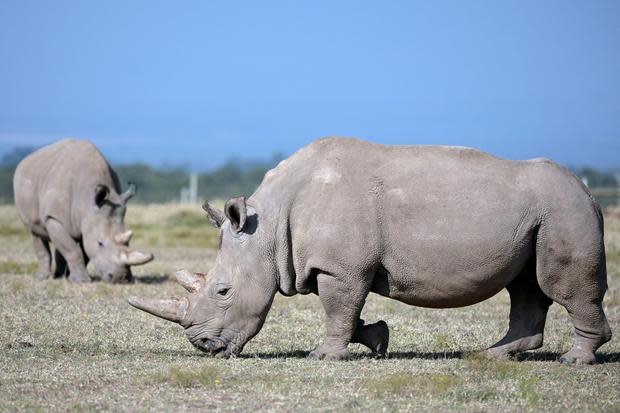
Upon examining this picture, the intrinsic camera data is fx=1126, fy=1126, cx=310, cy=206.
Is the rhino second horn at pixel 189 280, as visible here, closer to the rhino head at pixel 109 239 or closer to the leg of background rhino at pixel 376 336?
the leg of background rhino at pixel 376 336

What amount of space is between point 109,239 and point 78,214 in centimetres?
62

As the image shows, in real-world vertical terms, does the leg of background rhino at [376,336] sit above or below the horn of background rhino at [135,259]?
above

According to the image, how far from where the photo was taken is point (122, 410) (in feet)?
22.2

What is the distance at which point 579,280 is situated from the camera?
28.8ft

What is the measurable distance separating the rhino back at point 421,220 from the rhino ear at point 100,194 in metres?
8.19

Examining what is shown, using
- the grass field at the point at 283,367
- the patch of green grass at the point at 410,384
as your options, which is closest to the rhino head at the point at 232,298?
the grass field at the point at 283,367

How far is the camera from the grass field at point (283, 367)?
7.14 metres

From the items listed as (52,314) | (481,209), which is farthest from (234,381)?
(52,314)

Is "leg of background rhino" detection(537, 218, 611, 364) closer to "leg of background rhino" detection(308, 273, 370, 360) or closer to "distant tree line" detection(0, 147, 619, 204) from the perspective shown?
"leg of background rhino" detection(308, 273, 370, 360)

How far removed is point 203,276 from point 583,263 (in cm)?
306

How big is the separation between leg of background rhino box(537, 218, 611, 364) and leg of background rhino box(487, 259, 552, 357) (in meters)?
0.50

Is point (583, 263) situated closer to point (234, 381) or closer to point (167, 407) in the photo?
point (234, 381)

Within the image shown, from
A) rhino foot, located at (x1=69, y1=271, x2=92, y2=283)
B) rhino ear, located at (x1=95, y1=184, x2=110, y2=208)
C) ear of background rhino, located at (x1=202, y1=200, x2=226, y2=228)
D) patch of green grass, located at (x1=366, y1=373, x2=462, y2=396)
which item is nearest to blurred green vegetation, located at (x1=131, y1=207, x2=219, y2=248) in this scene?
rhino ear, located at (x1=95, y1=184, x2=110, y2=208)

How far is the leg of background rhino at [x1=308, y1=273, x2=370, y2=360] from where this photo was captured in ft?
29.2
